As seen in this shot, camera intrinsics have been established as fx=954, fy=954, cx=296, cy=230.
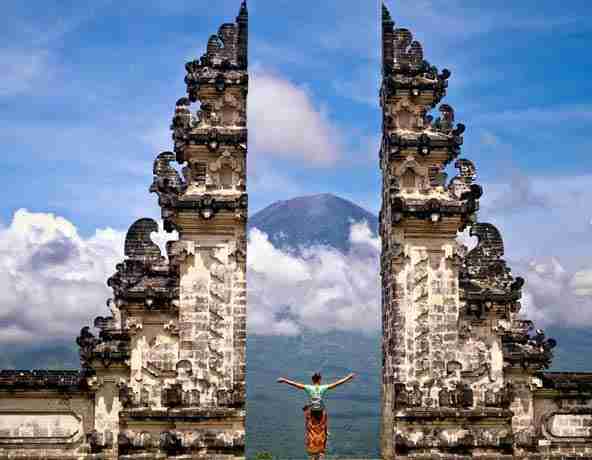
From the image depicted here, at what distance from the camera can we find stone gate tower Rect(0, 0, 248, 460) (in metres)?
21.0

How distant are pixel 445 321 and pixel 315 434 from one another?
13.2 ft

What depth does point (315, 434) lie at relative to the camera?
66.0 feet

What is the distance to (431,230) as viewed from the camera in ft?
72.1

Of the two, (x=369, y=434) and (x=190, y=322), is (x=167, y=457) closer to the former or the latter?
(x=190, y=322)

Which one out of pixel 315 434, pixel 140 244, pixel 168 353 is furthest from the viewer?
pixel 140 244

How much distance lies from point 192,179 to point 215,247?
68.0 inches

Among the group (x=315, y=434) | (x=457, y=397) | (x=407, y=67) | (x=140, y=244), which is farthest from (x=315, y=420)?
(x=407, y=67)

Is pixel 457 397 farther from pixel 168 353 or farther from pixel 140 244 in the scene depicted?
pixel 140 244

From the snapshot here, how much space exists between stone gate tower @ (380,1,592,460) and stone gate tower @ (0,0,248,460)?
352 cm

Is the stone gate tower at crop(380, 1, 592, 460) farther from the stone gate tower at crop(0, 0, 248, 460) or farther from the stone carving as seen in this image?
the stone gate tower at crop(0, 0, 248, 460)

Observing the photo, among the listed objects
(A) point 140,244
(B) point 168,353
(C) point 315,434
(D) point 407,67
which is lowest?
(C) point 315,434

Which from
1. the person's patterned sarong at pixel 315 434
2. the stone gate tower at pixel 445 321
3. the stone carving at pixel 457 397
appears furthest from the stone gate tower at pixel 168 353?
the stone carving at pixel 457 397

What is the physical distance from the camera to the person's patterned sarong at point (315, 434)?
20109mm

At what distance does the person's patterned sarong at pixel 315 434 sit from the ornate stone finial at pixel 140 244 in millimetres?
5147
